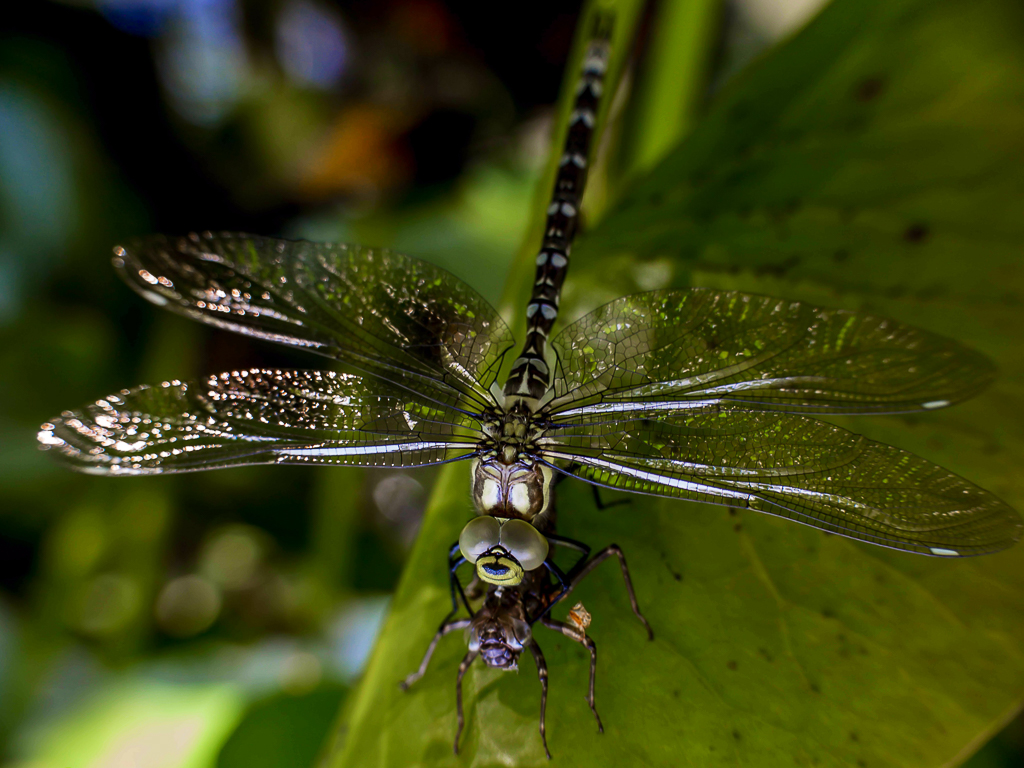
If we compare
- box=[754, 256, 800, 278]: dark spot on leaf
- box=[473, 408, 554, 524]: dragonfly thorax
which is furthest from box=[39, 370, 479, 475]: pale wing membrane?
box=[754, 256, 800, 278]: dark spot on leaf

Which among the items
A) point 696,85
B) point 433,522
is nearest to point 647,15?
point 696,85

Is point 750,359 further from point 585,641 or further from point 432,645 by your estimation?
point 432,645

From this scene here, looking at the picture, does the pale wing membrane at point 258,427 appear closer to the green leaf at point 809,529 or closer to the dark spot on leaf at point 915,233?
the green leaf at point 809,529

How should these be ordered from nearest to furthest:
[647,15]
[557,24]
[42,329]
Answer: [647,15] < [42,329] < [557,24]

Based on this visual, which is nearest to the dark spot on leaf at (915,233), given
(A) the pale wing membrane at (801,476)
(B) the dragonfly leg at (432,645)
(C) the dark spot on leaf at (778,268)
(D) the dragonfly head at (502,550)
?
(C) the dark spot on leaf at (778,268)

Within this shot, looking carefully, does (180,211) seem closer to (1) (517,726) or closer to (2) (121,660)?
(2) (121,660)

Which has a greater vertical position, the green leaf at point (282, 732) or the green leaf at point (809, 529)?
the green leaf at point (809, 529)
